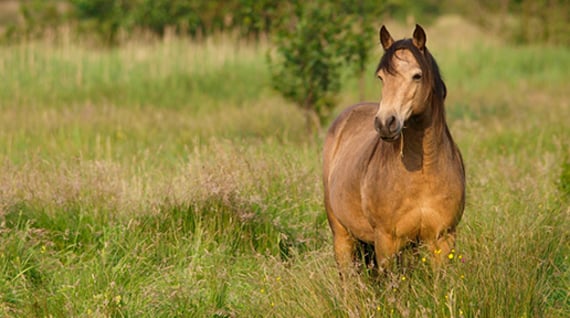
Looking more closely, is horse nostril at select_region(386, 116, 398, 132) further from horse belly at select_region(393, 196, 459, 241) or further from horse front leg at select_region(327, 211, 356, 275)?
horse front leg at select_region(327, 211, 356, 275)

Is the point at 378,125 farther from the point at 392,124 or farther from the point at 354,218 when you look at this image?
the point at 354,218

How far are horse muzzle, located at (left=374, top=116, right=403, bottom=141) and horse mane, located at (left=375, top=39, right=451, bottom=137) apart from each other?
1.12 feet

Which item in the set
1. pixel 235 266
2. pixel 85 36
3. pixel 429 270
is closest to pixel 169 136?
pixel 235 266

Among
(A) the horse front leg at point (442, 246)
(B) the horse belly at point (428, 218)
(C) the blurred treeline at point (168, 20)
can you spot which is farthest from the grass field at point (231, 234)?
(C) the blurred treeline at point (168, 20)

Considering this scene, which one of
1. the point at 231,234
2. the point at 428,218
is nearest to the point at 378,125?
the point at 428,218

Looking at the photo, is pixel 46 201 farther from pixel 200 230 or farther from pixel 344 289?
pixel 344 289

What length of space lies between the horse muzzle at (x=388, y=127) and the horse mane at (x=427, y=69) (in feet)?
1.12

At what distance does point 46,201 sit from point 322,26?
226 inches

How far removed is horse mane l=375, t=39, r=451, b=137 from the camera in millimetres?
4961

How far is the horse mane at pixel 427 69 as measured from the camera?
16.3ft

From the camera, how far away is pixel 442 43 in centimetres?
2427

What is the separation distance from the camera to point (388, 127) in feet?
15.3

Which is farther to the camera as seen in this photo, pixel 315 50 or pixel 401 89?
pixel 315 50

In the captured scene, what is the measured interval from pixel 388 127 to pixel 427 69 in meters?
0.54
